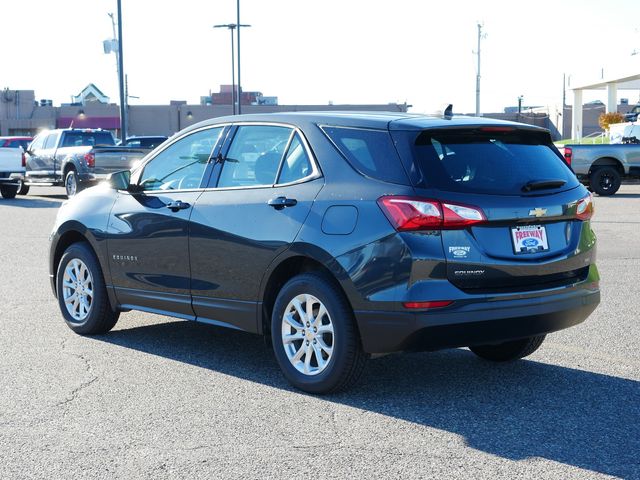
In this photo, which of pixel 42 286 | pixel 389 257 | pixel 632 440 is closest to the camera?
pixel 632 440

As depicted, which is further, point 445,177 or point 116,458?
point 445,177

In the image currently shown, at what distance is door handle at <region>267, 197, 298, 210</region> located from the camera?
6.14 meters

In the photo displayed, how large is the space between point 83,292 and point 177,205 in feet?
4.80

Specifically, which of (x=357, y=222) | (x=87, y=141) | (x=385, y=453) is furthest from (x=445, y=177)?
(x=87, y=141)

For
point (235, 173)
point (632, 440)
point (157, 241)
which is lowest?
point (632, 440)

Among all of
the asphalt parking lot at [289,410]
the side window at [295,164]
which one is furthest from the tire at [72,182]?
the side window at [295,164]

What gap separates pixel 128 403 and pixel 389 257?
5.83ft

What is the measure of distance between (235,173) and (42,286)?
15.6 ft

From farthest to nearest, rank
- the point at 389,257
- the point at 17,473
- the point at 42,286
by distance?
the point at 42,286, the point at 389,257, the point at 17,473

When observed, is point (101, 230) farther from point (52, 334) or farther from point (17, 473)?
point (17, 473)

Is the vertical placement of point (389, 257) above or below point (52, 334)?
above

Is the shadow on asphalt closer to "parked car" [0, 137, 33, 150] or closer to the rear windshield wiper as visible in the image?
"parked car" [0, 137, 33, 150]

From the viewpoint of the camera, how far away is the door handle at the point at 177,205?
22.9 feet

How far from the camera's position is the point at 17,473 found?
4.64 m
